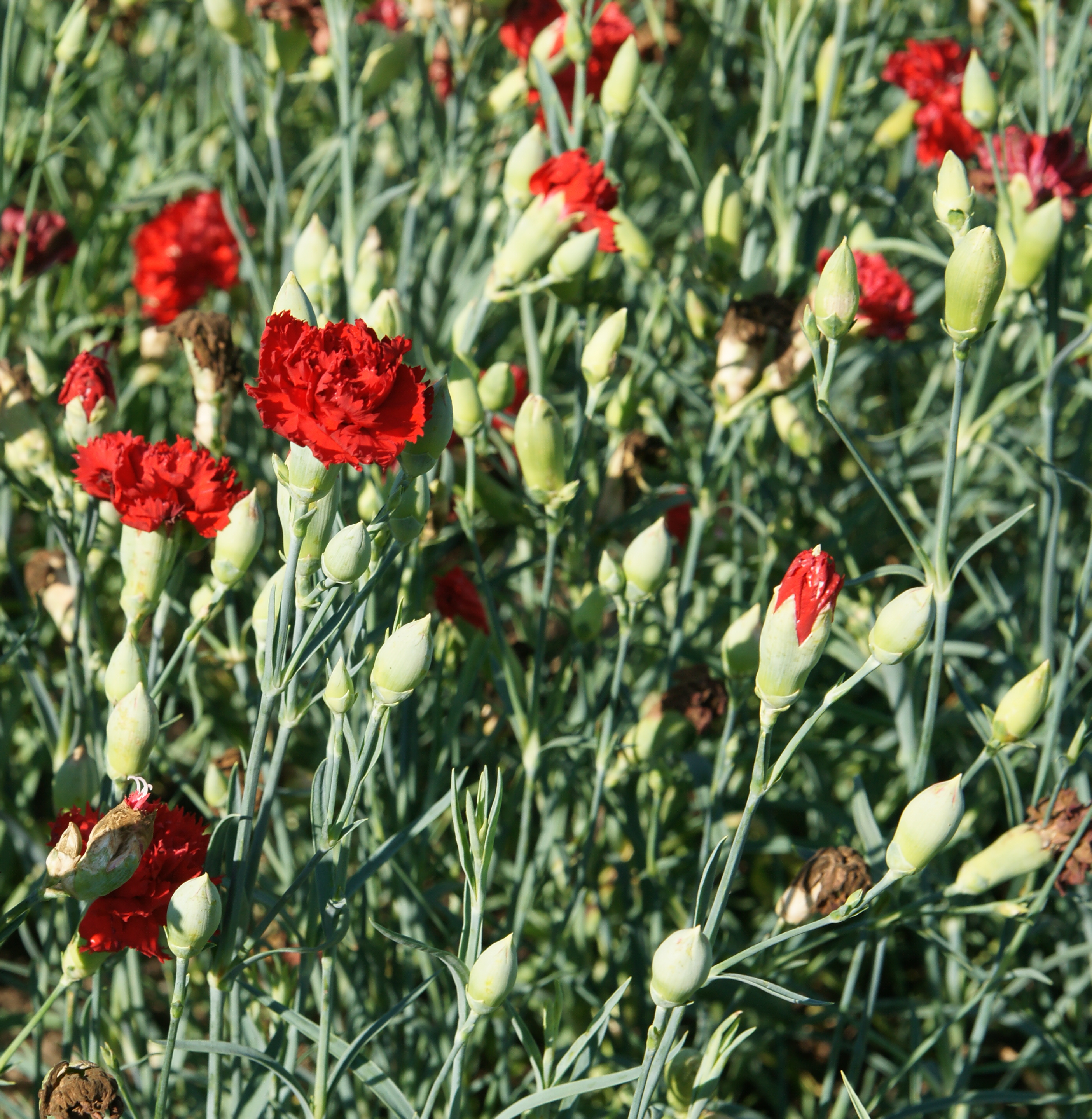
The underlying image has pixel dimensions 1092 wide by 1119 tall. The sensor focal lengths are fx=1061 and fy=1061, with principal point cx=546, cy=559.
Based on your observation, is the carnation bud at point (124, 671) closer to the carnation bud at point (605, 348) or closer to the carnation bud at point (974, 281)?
the carnation bud at point (605, 348)

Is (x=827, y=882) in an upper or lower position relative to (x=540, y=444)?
lower

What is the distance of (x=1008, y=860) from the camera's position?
2.63 ft

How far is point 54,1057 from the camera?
1163 millimetres

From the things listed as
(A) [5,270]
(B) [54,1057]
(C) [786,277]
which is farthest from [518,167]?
(B) [54,1057]

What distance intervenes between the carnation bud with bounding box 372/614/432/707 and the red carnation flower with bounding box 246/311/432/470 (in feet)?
0.35

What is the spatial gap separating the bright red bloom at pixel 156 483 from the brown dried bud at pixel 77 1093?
0.34 meters

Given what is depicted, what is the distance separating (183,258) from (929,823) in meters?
1.05

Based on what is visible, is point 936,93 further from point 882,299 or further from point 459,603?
point 459,603

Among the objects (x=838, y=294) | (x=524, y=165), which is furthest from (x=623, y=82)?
(x=838, y=294)

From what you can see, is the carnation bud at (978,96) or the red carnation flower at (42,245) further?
the red carnation flower at (42,245)

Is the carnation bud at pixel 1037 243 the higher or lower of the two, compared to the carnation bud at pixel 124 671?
higher

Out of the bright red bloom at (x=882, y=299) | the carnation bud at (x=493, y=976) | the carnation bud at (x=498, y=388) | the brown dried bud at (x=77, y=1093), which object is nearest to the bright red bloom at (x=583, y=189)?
the carnation bud at (x=498, y=388)

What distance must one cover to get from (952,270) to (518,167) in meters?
0.43

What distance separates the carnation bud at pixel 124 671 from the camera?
0.69 metres
